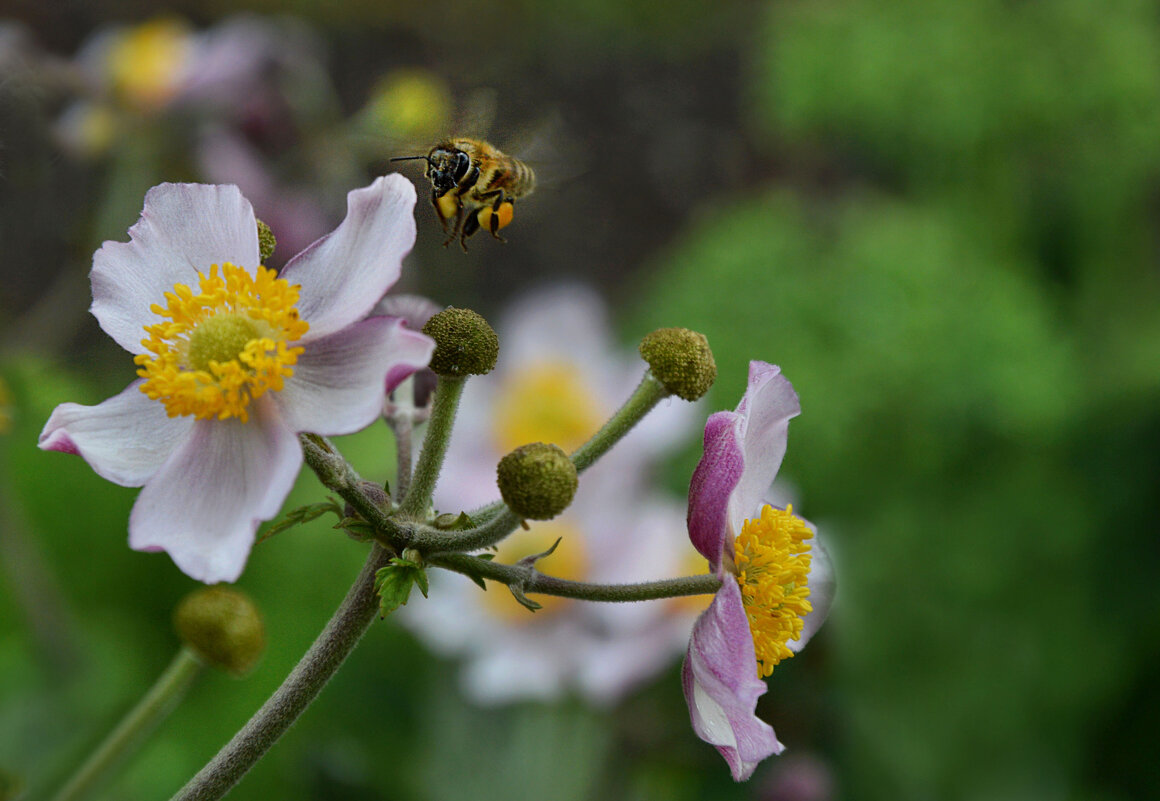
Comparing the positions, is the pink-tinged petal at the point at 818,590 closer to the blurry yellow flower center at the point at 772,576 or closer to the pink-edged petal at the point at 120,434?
the blurry yellow flower center at the point at 772,576

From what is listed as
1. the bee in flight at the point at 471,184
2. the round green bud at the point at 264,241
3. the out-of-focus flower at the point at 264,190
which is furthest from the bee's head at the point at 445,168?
the out-of-focus flower at the point at 264,190

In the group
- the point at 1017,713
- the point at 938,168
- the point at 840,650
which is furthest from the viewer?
the point at 938,168

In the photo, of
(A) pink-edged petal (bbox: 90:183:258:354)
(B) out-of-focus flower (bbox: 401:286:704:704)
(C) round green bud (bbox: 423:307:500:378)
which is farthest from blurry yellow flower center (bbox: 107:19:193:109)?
(C) round green bud (bbox: 423:307:500:378)

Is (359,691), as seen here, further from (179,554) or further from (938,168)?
(938,168)

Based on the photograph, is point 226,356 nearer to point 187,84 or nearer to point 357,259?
point 357,259

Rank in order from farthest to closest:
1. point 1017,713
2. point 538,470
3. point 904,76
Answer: point 904,76 < point 1017,713 < point 538,470

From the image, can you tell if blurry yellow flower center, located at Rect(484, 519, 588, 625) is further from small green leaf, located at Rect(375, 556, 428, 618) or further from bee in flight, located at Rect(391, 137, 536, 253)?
small green leaf, located at Rect(375, 556, 428, 618)

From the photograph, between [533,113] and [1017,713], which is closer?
[533,113]

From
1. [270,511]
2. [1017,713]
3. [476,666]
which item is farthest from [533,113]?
[1017,713]

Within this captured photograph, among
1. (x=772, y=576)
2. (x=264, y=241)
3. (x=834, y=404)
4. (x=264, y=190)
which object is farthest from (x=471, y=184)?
(x=834, y=404)
